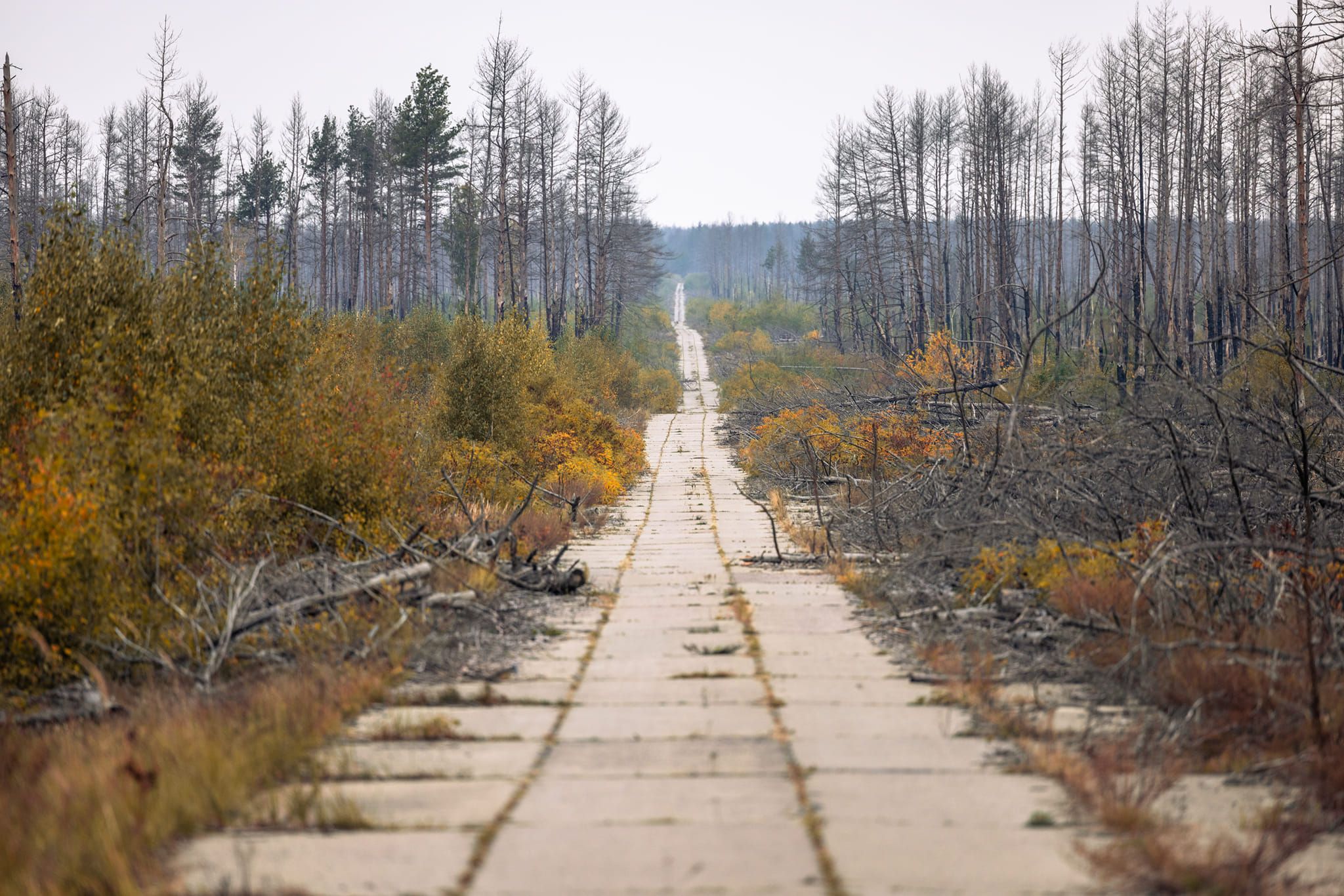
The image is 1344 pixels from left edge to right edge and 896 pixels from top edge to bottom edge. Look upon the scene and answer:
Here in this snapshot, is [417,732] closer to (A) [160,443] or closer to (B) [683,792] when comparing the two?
(B) [683,792]

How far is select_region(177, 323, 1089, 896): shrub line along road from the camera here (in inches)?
156

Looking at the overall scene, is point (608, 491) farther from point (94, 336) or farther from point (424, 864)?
point (424, 864)

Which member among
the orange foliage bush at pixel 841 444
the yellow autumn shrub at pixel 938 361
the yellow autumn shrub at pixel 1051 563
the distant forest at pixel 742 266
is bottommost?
the yellow autumn shrub at pixel 1051 563

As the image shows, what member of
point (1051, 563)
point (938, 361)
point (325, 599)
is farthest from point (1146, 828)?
point (938, 361)

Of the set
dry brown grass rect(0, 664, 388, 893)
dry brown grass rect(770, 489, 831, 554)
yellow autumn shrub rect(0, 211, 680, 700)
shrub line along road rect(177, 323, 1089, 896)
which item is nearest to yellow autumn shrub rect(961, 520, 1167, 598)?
shrub line along road rect(177, 323, 1089, 896)

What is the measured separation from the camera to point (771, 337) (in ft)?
250

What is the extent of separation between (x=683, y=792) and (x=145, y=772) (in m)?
2.26

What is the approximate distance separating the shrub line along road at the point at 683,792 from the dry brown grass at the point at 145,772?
0.22 metres

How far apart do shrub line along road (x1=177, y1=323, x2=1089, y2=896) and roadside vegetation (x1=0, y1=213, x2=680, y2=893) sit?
21.5 inches

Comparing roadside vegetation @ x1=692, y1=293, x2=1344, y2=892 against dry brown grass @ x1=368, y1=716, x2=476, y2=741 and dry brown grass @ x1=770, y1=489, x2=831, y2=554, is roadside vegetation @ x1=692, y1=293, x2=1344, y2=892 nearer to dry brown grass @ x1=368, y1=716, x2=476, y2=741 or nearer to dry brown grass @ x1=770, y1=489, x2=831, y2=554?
dry brown grass @ x1=770, y1=489, x2=831, y2=554

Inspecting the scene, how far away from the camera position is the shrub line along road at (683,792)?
3.97m

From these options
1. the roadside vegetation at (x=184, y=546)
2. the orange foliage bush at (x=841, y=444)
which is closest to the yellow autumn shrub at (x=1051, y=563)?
the roadside vegetation at (x=184, y=546)

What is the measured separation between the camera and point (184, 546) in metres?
9.41

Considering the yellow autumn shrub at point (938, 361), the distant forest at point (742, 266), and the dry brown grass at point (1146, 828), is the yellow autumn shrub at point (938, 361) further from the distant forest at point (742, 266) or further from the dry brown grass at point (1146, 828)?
the distant forest at point (742, 266)
